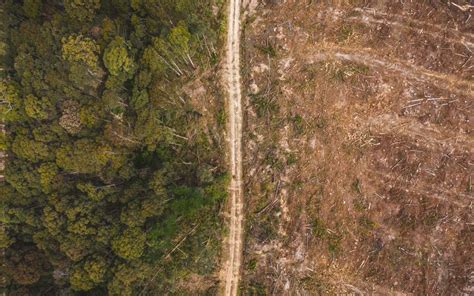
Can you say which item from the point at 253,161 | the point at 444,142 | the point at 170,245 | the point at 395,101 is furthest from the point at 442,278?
the point at 170,245

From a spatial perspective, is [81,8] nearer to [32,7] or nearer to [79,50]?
[79,50]

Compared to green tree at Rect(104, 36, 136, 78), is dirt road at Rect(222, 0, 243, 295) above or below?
below

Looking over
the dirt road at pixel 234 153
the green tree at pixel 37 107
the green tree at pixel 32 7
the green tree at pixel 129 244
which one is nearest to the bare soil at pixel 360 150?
the dirt road at pixel 234 153

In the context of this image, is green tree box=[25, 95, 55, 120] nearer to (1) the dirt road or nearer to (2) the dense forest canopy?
(2) the dense forest canopy

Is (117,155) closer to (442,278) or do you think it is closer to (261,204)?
(261,204)

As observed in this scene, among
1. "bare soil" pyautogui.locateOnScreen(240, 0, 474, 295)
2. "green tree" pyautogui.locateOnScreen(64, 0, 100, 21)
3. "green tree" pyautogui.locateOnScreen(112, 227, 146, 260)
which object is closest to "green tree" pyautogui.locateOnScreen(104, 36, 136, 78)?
"green tree" pyautogui.locateOnScreen(64, 0, 100, 21)

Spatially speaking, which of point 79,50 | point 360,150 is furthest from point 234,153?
point 79,50
